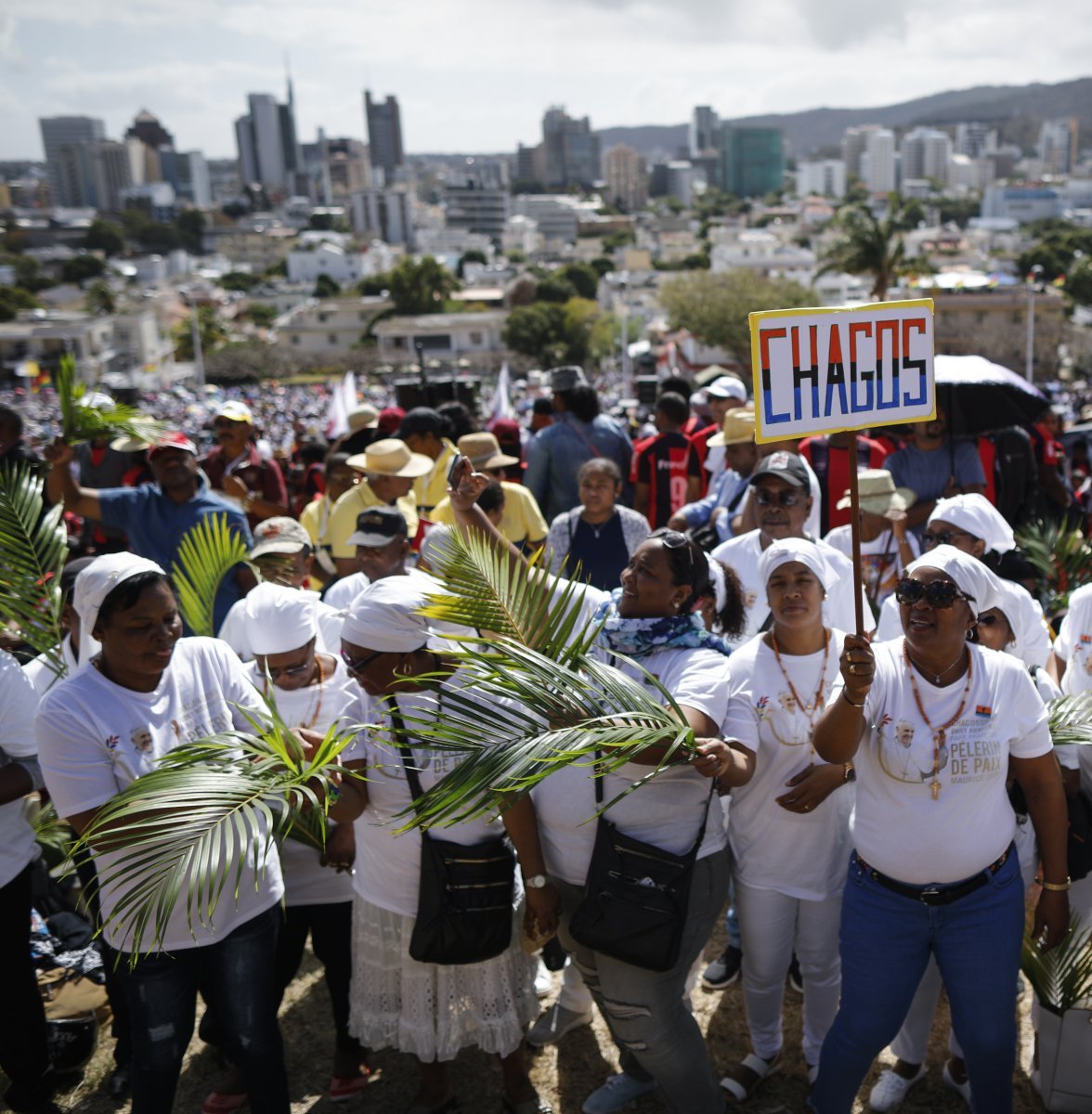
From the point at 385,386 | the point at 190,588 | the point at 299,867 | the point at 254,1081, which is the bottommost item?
the point at 385,386

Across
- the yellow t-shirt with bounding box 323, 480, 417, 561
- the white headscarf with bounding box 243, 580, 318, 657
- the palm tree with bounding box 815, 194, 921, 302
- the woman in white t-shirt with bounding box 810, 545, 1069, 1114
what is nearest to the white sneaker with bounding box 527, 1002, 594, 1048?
the woman in white t-shirt with bounding box 810, 545, 1069, 1114

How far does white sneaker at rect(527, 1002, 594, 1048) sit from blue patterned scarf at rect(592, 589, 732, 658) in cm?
144

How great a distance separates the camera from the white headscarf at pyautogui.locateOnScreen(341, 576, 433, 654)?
2703 millimetres

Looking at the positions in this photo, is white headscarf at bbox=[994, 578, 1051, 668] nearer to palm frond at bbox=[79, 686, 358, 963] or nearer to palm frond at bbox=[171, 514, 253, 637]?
palm frond at bbox=[79, 686, 358, 963]

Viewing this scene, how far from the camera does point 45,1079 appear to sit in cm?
314

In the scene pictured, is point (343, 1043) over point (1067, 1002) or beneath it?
beneath

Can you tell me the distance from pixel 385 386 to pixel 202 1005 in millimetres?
60488

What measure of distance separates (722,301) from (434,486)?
5708 centimetres

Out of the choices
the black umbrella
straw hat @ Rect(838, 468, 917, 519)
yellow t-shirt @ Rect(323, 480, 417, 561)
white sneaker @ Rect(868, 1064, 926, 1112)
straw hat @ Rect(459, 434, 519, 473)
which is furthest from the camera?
straw hat @ Rect(459, 434, 519, 473)

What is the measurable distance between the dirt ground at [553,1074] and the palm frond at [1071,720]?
1.19m

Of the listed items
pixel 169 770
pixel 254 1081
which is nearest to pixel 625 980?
pixel 254 1081

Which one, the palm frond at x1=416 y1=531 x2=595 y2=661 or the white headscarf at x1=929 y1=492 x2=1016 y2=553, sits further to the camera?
the white headscarf at x1=929 y1=492 x2=1016 y2=553

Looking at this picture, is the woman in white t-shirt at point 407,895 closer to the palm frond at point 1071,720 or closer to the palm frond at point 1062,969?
the palm frond at point 1062,969

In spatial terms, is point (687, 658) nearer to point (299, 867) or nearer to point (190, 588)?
point (299, 867)
